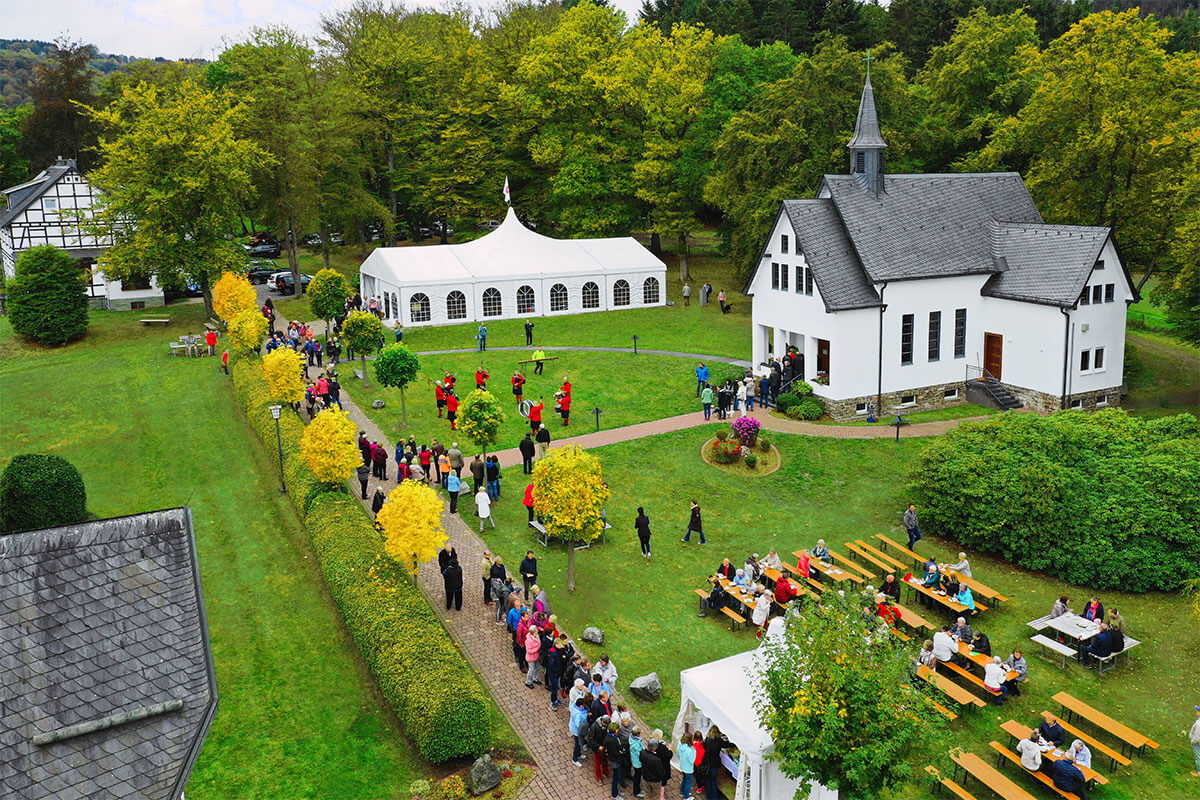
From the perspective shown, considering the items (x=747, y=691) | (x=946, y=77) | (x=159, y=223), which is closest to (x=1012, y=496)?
(x=747, y=691)

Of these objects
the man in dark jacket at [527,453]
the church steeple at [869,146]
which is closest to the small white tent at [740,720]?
the man in dark jacket at [527,453]

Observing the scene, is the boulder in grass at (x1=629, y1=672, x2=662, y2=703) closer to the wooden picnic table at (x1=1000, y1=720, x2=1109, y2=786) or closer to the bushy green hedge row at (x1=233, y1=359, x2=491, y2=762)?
the bushy green hedge row at (x1=233, y1=359, x2=491, y2=762)

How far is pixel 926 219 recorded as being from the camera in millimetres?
32594

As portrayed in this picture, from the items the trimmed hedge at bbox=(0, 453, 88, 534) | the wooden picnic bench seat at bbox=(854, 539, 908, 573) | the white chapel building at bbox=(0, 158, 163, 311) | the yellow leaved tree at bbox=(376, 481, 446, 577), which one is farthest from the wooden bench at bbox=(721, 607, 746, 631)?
the white chapel building at bbox=(0, 158, 163, 311)

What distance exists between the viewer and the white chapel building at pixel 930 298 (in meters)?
30.2

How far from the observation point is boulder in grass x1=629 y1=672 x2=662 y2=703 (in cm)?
1541

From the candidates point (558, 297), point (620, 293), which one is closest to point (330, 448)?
point (558, 297)

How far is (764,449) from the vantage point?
2673cm

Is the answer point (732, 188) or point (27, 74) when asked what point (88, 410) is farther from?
point (27, 74)

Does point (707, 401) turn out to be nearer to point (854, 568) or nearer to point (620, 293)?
point (854, 568)

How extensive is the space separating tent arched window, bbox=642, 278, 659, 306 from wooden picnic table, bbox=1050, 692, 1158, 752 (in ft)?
115

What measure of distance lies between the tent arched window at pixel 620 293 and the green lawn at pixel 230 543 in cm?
1999

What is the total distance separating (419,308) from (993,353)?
83.0 feet

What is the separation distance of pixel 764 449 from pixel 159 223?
101ft
